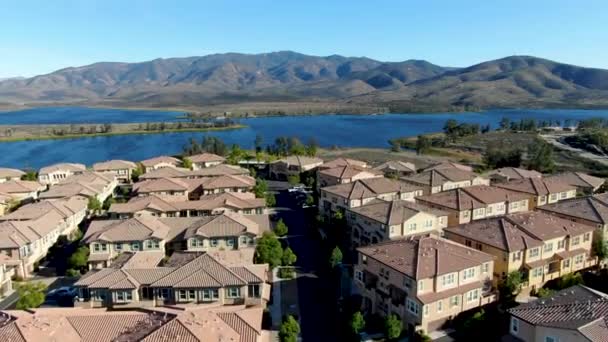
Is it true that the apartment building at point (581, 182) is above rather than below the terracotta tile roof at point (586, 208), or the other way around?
below

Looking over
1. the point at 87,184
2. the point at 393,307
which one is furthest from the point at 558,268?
the point at 87,184

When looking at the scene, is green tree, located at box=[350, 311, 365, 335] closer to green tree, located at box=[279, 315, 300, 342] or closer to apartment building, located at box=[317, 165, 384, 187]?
green tree, located at box=[279, 315, 300, 342]

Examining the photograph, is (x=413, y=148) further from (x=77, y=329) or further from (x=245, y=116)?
(x=245, y=116)

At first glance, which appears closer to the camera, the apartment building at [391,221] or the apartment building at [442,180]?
the apartment building at [391,221]

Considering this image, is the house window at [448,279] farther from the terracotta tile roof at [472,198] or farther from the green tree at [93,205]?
the green tree at [93,205]

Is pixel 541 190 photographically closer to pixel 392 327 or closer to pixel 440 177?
pixel 440 177

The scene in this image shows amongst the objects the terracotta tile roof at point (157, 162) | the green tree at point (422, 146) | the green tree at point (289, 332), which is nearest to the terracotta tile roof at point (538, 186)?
the green tree at point (289, 332)
